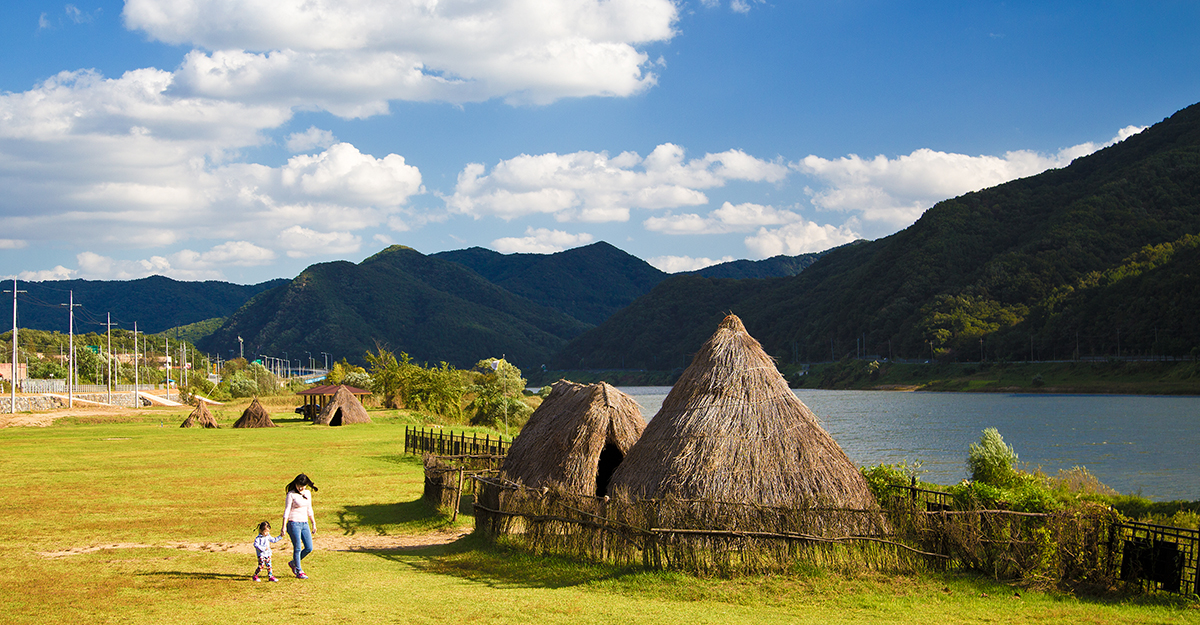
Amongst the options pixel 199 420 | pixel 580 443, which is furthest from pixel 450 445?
pixel 199 420

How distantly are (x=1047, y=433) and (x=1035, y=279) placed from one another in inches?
3010

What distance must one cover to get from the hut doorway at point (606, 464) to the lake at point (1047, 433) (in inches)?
806

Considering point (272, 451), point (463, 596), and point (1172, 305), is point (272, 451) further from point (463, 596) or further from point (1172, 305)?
point (1172, 305)

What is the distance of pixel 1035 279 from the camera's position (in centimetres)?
12238

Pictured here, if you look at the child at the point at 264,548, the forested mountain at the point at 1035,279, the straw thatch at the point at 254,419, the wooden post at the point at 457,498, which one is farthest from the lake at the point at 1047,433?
the straw thatch at the point at 254,419

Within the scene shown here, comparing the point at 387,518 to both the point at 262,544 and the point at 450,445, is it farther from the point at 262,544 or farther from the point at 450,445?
the point at 450,445

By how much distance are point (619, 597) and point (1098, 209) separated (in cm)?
14159

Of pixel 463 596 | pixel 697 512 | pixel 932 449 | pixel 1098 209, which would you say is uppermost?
pixel 1098 209

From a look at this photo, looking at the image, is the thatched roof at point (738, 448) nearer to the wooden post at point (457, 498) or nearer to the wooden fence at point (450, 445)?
the wooden post at point (457, 498)

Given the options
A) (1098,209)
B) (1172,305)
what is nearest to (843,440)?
(1172,305)

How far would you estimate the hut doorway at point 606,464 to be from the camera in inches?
731

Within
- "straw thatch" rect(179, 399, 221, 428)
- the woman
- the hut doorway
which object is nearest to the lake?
the hut doorway

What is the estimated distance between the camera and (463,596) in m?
11.3

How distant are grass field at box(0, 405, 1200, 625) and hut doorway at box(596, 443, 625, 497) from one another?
3.08 metres
